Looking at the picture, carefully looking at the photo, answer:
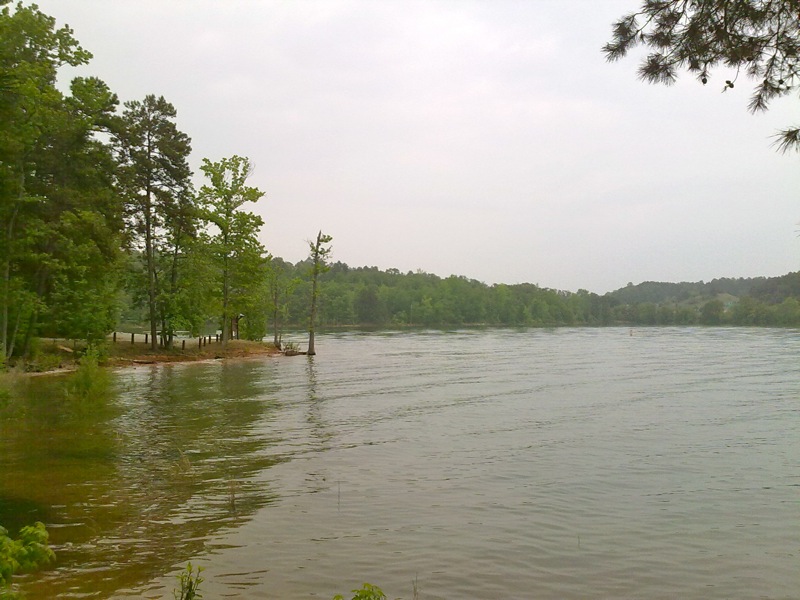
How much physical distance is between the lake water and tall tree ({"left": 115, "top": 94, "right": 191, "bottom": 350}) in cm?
2162

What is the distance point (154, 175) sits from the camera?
42875 mm

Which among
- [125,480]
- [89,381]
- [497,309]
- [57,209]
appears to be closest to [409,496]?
[125,480]

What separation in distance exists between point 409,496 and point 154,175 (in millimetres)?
38109

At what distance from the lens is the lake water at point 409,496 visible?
7.29 metres

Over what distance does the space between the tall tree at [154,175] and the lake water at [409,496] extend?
2162cm

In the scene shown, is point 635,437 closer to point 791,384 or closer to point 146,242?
point 791,384

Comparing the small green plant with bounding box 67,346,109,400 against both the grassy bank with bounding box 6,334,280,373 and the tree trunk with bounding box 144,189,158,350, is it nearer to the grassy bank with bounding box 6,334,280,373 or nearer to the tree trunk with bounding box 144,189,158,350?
the grassy bank with bounding box 6,334,280,373

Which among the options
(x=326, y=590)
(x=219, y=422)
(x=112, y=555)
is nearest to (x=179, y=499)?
(x=112, y=555)

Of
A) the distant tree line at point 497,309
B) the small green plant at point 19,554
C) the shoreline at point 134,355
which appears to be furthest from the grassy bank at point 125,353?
the distant tree line at point 497,309

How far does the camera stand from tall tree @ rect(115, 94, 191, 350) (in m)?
41.8

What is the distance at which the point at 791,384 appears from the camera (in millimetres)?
29703

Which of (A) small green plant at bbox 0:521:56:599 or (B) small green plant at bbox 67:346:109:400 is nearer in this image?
(A) small green plant at bbox 0:521:56:599

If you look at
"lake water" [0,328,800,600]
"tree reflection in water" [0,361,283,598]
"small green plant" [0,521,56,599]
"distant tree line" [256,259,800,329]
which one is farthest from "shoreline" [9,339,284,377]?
"distant tree line" [256,259,800,329]

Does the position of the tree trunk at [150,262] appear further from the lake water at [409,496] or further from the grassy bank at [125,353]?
the lake water at [409,496]
